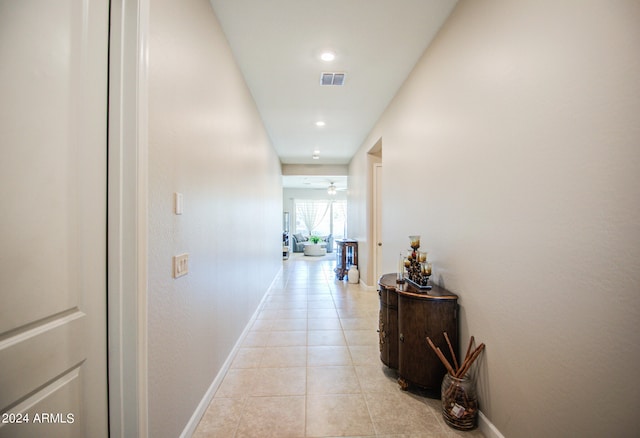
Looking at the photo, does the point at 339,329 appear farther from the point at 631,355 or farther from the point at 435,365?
the point at 631,355

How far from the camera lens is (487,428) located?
5.01 feet

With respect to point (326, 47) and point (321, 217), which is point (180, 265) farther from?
point (321, 217)

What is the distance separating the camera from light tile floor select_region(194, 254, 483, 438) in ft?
5.30

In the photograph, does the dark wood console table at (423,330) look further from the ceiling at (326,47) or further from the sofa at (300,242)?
the sofa at (300,242)

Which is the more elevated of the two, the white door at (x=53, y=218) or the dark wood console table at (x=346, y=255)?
the white door at (x=53, y=218)

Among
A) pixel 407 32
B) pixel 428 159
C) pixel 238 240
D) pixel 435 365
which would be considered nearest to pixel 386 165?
pixel 428 159

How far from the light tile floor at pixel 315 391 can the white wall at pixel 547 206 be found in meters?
0.57

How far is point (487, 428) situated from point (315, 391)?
110 cm

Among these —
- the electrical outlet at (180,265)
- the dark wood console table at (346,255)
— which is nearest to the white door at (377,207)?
the dark wood console table at (346,255)

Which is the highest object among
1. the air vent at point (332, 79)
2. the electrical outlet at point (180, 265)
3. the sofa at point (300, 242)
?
the air vent at point (332, 79)

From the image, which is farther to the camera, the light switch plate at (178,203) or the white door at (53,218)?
the light switch plate at (178,203)

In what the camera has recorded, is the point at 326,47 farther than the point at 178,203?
Yes

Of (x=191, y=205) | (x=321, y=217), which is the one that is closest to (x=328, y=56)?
(x=191, y=205)

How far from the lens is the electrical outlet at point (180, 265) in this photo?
4.49 ft
